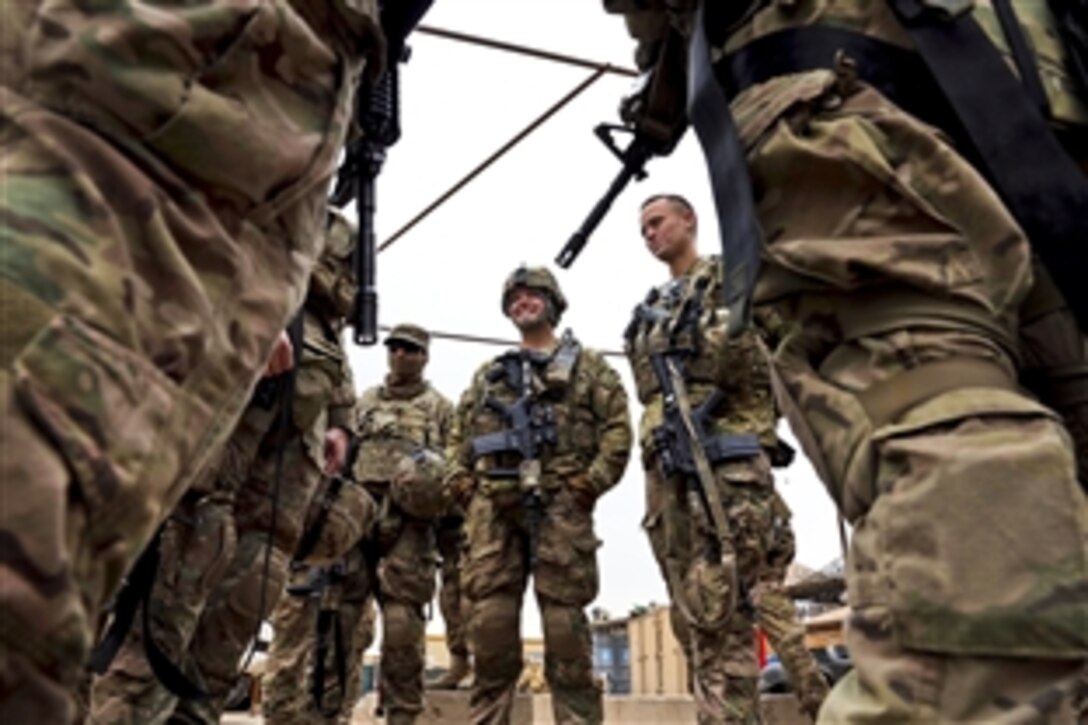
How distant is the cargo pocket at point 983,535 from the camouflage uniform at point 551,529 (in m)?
3.48

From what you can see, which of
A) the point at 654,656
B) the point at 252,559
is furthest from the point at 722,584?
the point at 654,656

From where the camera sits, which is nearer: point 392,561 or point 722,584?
point 722,584

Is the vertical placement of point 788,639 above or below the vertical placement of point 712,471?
below

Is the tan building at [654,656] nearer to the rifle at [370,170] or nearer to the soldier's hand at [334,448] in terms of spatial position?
the soldier's hand at [334,448]

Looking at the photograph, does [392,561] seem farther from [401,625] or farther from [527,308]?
[527,308]

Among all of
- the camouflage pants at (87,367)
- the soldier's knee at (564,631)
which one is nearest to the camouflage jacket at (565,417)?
the soldier's knee at (564,631)

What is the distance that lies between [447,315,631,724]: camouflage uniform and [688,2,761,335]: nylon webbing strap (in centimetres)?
324

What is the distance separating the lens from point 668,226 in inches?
192

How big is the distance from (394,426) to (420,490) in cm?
57

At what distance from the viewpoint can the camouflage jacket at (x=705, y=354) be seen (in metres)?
4.54

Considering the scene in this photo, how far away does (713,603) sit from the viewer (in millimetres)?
4266

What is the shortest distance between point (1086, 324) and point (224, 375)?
0.92 metres

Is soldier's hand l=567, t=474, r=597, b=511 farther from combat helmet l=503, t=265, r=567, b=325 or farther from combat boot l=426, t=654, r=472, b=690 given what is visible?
combat boot l=426, t=654, r=472, b=690

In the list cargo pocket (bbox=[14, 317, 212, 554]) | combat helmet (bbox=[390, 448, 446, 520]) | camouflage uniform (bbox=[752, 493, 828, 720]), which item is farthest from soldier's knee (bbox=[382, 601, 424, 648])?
cargo pocket (bbox=[14, 317, 212, 554])
